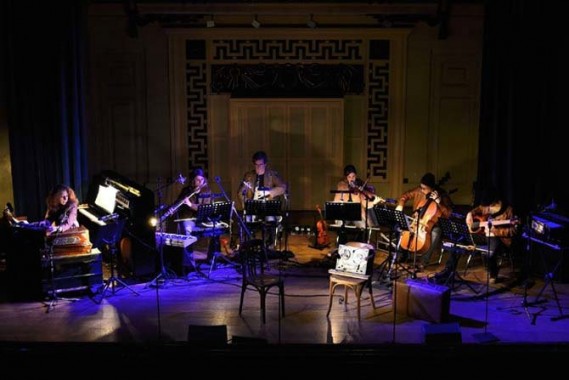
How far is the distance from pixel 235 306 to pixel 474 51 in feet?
24.4

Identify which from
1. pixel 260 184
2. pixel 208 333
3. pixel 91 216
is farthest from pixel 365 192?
pixel 208 333

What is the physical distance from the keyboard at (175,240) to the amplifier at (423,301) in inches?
112

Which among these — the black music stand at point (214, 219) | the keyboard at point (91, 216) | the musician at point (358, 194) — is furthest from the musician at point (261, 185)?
the keyboard at point (91, 216)

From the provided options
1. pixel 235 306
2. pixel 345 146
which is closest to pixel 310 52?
pixel 345 146

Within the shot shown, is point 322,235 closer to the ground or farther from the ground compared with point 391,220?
closer to the ground

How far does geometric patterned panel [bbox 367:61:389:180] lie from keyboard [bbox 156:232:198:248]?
5.04 meters

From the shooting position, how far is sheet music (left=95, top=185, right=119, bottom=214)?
8.24 metres

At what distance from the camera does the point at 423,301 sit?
22.0ft

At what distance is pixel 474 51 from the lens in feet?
38.6

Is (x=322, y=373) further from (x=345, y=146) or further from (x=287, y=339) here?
(x=345, y=146)

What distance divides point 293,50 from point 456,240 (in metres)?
5.76

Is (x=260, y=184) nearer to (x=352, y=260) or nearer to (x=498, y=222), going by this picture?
(x=352, y=260)

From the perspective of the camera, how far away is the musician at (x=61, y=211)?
7424mm

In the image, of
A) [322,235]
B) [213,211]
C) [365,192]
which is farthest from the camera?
[322,235]
